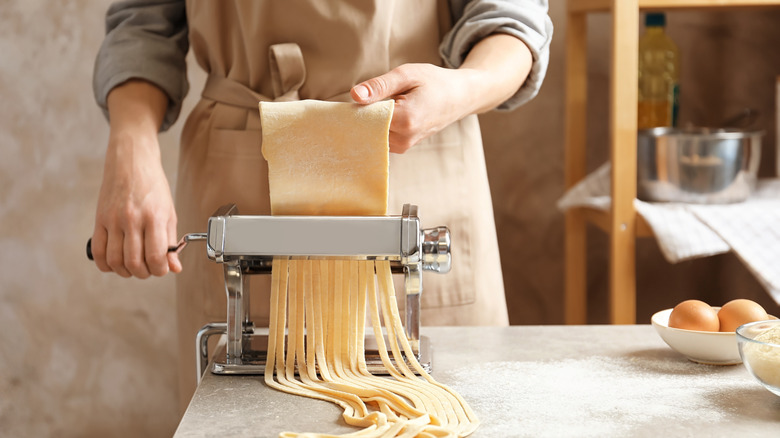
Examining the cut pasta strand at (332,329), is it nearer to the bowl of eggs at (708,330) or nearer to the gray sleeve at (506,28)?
the bowl of eggs at (708,330)

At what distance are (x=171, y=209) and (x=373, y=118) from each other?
1.08 feet

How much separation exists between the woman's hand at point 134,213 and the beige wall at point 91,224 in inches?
Result: 37.2

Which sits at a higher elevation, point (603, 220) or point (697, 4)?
point (697, 4)

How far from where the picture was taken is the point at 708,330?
34.3 inches

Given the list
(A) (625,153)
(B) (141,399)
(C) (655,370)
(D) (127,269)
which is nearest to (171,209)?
(D) (127,269)

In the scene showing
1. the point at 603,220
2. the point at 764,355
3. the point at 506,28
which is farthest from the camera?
the point at 603,220

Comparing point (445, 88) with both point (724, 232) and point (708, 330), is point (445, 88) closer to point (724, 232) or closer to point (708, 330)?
point (708, 330)

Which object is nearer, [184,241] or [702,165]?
[184,241]

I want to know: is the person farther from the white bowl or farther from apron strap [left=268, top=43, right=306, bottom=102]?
the white bowl

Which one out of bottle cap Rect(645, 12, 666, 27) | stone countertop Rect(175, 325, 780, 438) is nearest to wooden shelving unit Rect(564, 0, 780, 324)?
bottle cap Rect(645, 12, 666, 27)

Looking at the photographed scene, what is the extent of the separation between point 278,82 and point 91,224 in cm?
102

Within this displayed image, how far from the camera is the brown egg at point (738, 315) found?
869 millimetres

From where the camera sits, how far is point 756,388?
80 cm

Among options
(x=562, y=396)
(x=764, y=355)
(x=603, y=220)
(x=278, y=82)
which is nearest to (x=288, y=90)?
(x=278, y=82)
